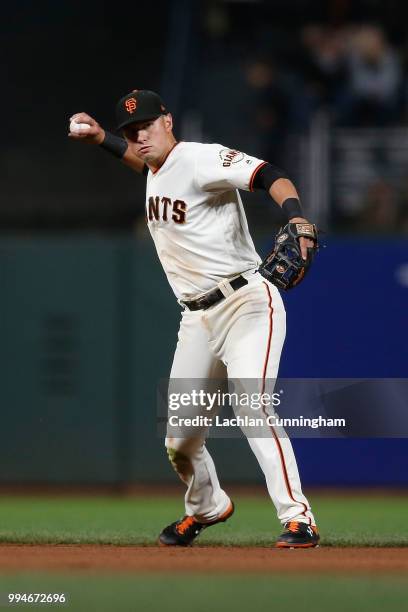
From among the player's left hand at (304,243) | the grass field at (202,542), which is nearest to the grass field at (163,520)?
the grass field at (202,542)

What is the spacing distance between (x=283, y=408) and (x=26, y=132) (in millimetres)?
5927

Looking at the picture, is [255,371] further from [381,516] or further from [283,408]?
[381,516]

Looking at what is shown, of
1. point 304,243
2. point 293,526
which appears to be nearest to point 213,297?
point 304,243

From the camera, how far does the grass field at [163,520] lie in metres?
6.19

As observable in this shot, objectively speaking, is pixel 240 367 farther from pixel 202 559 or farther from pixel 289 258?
pixel 202 559

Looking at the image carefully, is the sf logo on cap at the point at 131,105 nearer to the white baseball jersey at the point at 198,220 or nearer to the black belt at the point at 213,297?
the white baseball jersey at the point at 198,220

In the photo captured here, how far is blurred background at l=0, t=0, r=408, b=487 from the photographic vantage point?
9.20m

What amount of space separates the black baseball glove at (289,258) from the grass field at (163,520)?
130cm

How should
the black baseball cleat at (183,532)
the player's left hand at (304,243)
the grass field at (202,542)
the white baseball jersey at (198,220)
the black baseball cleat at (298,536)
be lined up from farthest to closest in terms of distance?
the black baseball cleat at (183,532) < the white baseball jersey at (198,220) < the black baseball cleat at (298,536) < the player's left hand at (304,243) < the grass field at (202,542)

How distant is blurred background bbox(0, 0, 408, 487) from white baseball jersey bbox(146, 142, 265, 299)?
134 inches

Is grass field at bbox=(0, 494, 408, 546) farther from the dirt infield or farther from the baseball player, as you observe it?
the baseball player

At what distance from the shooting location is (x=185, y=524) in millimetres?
5969

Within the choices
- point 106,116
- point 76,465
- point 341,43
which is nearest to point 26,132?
point 106,116

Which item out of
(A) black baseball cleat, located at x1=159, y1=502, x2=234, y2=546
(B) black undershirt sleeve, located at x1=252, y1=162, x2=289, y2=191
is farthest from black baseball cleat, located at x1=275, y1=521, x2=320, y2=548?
(B) black undershirt sleeve, located at x1=252, y1=162, x2=289, y2=191
